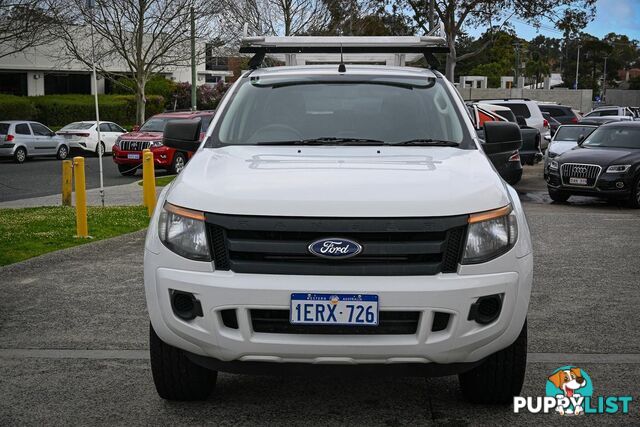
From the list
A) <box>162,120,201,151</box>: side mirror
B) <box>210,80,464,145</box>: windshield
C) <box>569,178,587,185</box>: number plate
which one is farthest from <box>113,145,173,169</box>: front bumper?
<box>210,80,464,145</box>: windshield

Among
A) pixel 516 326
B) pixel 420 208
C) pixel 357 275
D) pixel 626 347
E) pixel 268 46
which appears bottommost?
pixel 626 347

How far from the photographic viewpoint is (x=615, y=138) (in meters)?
17.8

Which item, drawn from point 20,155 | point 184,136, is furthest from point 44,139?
Answer: point 184,136

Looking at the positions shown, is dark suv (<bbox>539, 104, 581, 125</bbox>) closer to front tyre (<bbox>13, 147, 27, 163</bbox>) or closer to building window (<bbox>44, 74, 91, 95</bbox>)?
front tyre (<bbox>13, 147, 27, 163</bbox>)

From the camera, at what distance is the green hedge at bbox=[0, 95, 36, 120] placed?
41188 mm

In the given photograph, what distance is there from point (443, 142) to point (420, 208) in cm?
130

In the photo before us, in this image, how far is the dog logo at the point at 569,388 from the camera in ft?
15.6

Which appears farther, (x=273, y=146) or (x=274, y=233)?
(x=273, y=146)

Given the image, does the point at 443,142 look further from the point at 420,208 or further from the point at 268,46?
the point at 268,46

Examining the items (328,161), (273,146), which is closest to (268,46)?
(273,146)

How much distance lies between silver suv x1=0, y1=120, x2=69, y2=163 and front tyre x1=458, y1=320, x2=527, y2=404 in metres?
27.7

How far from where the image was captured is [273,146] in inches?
203

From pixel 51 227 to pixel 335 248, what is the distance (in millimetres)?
8685

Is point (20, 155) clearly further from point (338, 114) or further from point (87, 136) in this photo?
point (338, 114)
